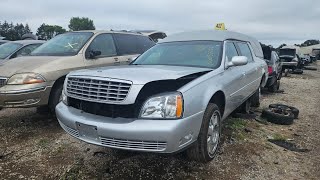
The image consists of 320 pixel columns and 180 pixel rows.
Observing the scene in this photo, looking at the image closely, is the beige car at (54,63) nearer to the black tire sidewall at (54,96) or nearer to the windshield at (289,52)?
the black tire sidewall at (54,96)

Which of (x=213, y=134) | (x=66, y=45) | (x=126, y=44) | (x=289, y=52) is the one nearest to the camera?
(x=213, y=134)

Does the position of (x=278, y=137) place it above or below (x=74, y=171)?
below

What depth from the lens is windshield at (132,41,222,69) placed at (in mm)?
4588

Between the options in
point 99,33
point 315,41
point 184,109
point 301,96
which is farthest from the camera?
point 315,41

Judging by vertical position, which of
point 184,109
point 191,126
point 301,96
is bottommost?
point 301,96

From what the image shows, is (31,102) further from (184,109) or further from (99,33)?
(184,109)

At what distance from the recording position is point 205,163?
3.99 metres

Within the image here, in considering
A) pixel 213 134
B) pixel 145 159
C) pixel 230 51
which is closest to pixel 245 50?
pixel 230 51

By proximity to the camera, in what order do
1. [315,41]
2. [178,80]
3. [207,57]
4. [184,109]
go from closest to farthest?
1. [184,109]
2. [178,80]
3. [207,57]
4. [315,41]

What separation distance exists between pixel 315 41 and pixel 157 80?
291 ft

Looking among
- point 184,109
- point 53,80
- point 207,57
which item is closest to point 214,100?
point 207,57

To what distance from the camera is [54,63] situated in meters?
5.49

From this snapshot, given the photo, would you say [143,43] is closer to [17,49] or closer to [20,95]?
[17,49]

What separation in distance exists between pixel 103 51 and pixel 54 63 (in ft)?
4.26
